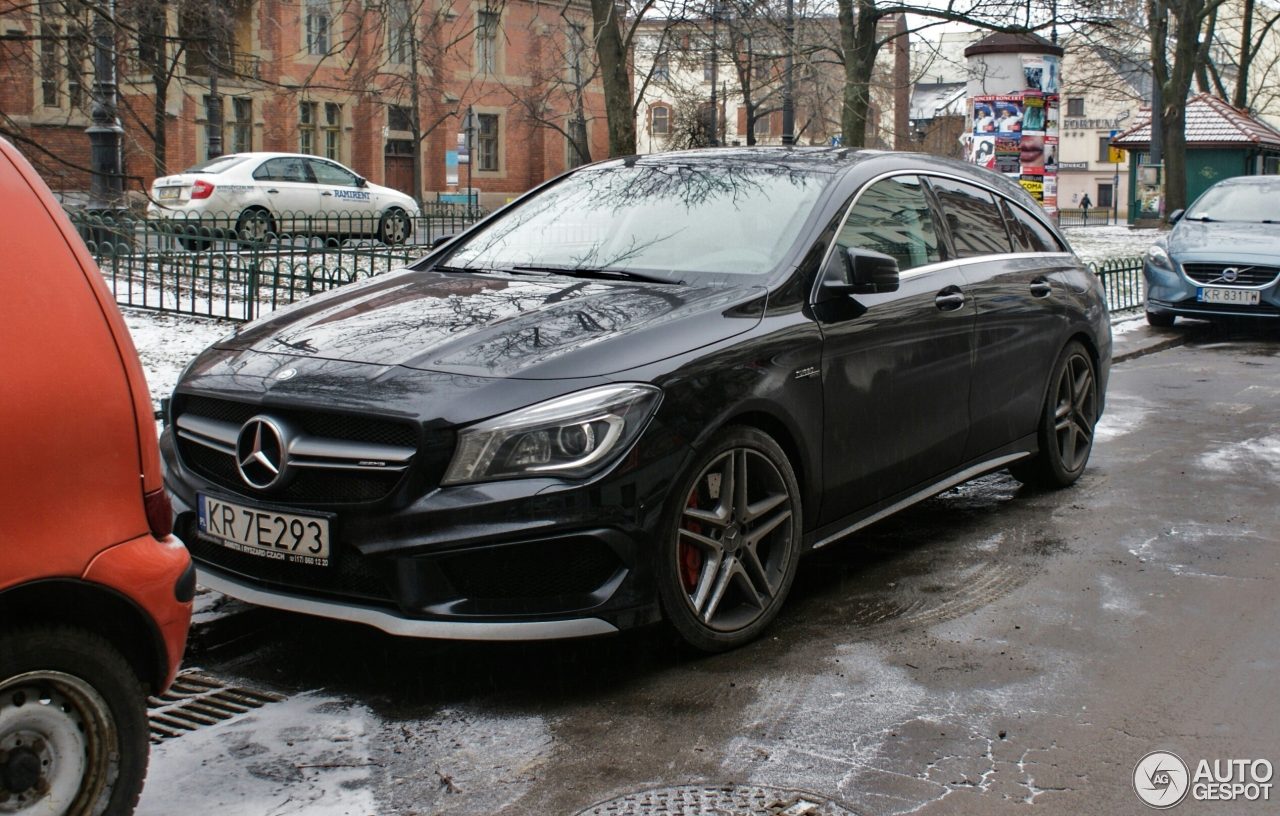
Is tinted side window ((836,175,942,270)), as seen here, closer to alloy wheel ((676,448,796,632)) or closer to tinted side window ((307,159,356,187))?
alloy wheel ((676,448,796,632))

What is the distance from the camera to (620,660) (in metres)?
4.35

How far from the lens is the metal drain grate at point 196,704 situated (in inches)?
150

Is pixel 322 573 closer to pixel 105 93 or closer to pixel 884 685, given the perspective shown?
pixel 884 685

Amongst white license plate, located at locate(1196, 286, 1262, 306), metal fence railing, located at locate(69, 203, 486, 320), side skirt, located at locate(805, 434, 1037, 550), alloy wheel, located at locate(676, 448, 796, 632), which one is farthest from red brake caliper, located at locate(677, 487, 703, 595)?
white license plate, located at locate(1196, 286, 1262, 306)

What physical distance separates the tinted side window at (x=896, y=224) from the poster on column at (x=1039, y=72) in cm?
1579

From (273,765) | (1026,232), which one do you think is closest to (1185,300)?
(1026,232)

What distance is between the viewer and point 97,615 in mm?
2844

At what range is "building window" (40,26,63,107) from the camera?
921 centimetres

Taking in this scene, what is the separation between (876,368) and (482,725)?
2.03 metres

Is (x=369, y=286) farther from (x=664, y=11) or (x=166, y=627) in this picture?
(x=664, y=11)

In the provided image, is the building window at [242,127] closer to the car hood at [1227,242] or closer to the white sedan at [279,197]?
the white sedan at [279,197]

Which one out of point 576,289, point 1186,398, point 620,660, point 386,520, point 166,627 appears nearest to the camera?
point 166,627

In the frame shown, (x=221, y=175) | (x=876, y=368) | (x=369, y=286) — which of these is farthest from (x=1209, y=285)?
(x=221, y=175)

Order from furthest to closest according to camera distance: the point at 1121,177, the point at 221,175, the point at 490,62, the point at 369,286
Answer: the point at 1121,177 < the point at 490,62 < the point at 221,175 < the point at 369,286
